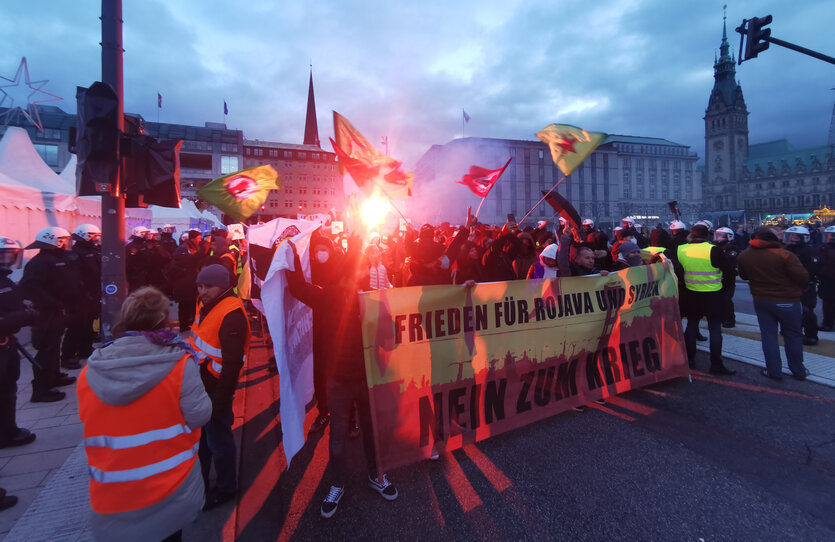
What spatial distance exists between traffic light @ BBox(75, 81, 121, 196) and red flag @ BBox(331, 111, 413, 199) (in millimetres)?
2483

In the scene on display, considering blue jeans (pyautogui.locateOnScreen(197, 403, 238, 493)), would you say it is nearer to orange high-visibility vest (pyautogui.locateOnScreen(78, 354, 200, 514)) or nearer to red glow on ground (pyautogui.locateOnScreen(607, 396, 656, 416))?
orange high-visibility vest (pyautogui.locateOnScreen(78, 354, 200, 514))

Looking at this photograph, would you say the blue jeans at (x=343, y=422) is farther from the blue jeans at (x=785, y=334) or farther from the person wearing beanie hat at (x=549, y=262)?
the blue jeans at (x=785, y=334)

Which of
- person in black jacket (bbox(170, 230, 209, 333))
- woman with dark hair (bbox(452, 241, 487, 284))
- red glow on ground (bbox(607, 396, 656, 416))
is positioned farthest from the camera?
person in black jacket (bbox(170, 230, 209, 333))

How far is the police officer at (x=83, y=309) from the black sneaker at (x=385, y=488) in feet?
16.9

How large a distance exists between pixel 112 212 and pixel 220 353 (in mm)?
2347

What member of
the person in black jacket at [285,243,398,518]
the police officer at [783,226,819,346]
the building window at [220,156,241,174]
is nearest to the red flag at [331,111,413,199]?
the person in black jacket at [285,243,398,518]

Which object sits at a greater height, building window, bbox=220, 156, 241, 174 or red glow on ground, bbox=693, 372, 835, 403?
building window, bbox=220, 156, 241, 174

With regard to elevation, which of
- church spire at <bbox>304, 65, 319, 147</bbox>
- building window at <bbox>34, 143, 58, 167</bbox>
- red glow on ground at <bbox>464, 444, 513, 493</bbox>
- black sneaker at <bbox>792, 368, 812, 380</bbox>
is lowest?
red glow on ground at <bbox>464, 444, 513, 493</bbox>

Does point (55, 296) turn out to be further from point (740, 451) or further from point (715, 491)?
point (740, 451)

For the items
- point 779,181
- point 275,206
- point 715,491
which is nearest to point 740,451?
point 715,491

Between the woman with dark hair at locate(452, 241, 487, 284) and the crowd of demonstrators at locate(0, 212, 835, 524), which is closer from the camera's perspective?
the crowd of demonstrators at locate(0, 212, 835, 524)

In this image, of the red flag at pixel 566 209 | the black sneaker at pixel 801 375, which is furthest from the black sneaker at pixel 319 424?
the black sneaker at pixel 801 375

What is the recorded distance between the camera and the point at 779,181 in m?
99.5

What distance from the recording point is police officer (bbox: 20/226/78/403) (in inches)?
177
